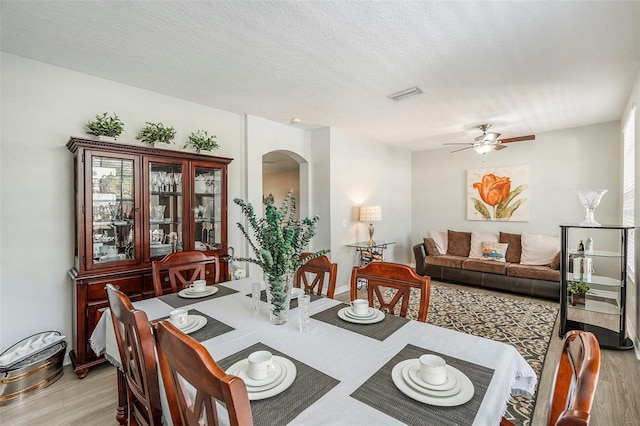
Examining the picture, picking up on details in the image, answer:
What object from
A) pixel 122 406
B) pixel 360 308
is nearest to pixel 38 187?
pixel 122 406

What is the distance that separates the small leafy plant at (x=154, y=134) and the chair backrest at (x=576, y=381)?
10.8 feet

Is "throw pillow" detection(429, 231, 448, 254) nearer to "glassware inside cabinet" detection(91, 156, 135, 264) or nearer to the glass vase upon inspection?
the glass vase

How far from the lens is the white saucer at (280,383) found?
99 cm

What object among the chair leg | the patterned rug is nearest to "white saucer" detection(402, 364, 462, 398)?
the patterned rug

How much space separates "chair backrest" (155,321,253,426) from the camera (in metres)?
0.69

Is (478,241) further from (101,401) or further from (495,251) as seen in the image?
(101,401)

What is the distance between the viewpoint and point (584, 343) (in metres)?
0.86

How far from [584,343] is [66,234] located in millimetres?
3484

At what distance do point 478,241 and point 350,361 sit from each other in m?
5.11

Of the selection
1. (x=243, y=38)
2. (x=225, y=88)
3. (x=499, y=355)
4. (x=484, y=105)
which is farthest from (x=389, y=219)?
(x=499, y=355)

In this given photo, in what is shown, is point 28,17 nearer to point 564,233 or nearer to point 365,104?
point 365,104

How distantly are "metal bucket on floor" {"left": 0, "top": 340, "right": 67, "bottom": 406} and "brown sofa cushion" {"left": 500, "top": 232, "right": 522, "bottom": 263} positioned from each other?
5955 mm

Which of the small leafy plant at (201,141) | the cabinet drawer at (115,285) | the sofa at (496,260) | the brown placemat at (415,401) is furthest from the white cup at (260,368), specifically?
the sofa at (496,260)

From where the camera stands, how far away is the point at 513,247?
17.1 ft
